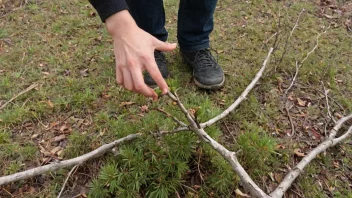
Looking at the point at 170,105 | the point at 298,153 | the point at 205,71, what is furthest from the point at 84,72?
the point at 298,153

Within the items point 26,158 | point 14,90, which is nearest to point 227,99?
point 26,158

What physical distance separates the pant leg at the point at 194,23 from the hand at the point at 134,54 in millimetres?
1136

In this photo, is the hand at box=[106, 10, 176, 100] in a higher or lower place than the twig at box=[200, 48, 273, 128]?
higher

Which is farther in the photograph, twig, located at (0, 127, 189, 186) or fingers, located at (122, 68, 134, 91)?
twig, located at (0, 127, 189, 186)

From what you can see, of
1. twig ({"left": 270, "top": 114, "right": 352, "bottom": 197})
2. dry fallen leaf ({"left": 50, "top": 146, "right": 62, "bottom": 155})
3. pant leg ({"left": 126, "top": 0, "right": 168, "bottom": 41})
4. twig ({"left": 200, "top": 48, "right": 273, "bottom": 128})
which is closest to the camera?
twig ({"left": 270, "top": 114, "right": 352, "bottom": 197})

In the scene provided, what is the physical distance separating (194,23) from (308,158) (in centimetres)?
123

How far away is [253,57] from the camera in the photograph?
107 inches

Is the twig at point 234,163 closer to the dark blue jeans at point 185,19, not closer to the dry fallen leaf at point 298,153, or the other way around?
the dry fallen leaf at point 298,153

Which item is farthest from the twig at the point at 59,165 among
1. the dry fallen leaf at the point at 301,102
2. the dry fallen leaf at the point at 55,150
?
the dry fallen leaf at the point at 301,102

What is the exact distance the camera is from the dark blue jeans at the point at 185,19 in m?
2.11

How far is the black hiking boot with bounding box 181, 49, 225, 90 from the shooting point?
7.52 feet

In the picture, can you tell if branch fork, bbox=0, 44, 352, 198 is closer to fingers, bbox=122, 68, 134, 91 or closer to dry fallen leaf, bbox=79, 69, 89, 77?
fingers, bbox=122, 68, 134, 91

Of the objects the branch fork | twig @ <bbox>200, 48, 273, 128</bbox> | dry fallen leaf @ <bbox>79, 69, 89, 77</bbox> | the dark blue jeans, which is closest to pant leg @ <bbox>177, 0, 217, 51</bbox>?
the dark blue jeans

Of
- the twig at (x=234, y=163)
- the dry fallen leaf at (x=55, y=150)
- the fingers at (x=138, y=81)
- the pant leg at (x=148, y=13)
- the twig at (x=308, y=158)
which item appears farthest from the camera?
the pant leg at (x=148, y=13)
